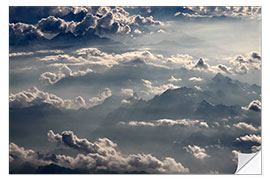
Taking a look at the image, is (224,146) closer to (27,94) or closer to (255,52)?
(255,52)

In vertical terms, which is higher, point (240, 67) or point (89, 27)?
point (89, 27)

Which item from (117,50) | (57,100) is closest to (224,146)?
(117,50)
